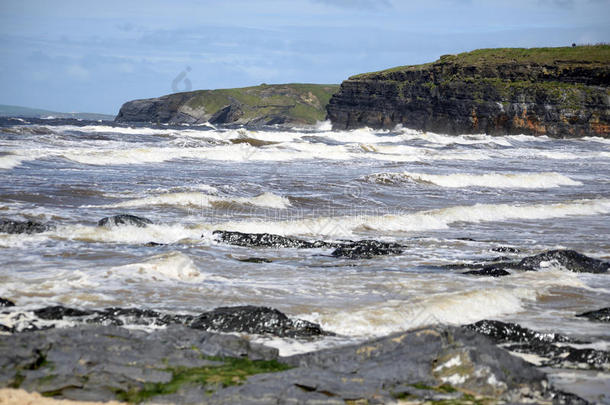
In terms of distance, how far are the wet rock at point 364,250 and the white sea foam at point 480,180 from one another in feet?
46.6

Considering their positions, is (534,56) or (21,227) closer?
(21,227)

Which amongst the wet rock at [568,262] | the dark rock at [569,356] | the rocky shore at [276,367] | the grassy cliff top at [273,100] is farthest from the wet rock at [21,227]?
the grassy cliff top at [273,100]

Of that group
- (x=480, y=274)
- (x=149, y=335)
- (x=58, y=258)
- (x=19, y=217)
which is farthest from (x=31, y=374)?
(x=19, y=217)

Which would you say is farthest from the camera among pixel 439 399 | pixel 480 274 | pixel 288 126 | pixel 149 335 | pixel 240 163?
pixel 288 126

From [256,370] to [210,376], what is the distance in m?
0.38

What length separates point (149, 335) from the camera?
5.45 meters

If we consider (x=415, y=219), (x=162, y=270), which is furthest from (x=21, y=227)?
(x=415, y=219)

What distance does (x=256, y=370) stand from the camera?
4.93m

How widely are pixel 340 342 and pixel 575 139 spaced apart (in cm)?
7527

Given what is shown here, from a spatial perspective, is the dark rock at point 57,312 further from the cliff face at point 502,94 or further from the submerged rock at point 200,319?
the cliff face at point 502,94

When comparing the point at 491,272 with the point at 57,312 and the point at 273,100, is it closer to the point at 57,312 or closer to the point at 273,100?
the point at 57,312

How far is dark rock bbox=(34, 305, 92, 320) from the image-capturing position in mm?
6562

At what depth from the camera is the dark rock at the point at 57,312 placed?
6562 millimetres

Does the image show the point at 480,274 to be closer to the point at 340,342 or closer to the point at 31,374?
the point at 340,342
